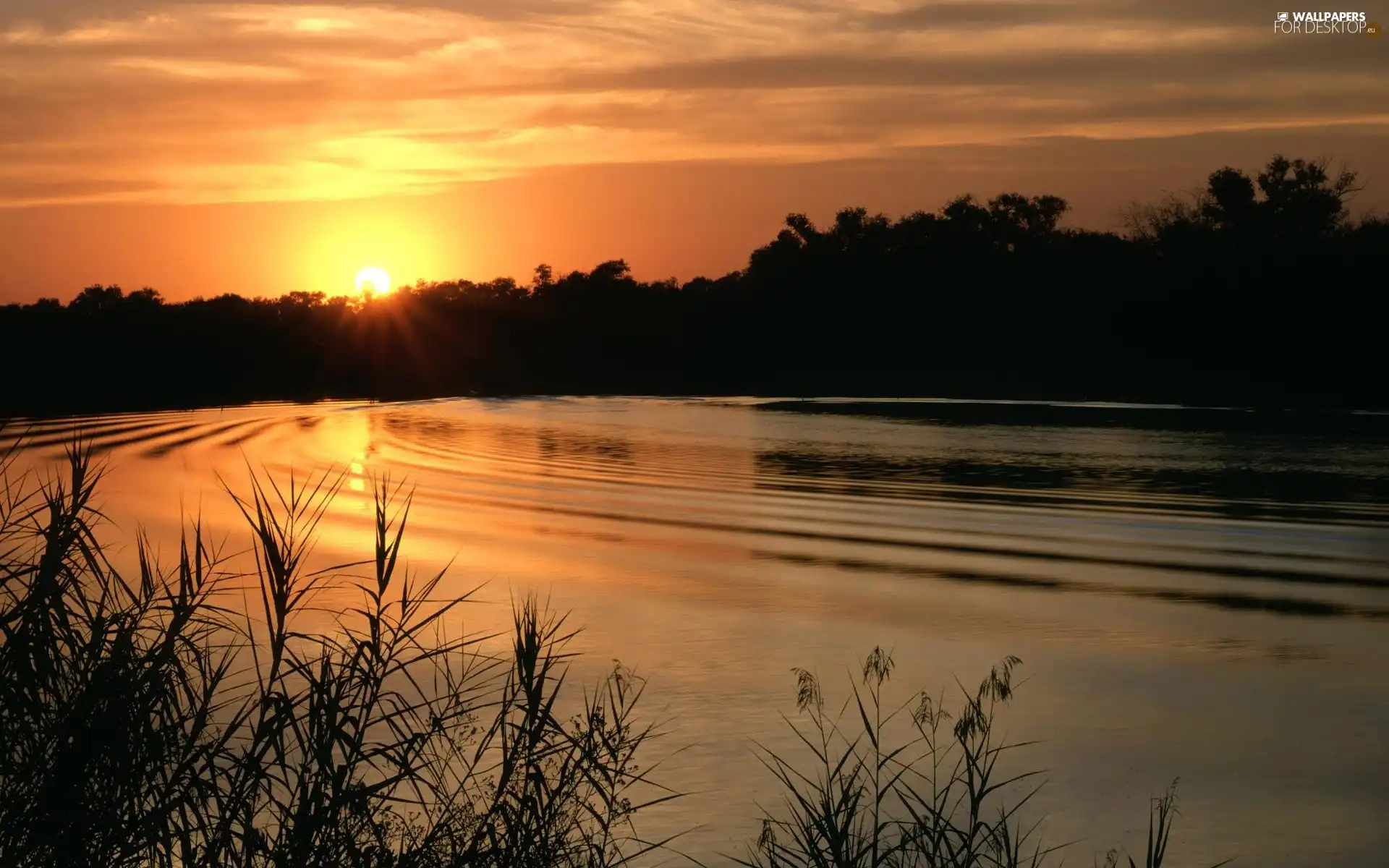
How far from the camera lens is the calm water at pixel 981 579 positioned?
6820mm

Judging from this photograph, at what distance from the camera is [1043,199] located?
78.0m

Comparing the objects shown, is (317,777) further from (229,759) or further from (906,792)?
(906,792)

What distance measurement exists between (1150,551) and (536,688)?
10.4m

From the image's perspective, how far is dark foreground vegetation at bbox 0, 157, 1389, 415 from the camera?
54.9 meters

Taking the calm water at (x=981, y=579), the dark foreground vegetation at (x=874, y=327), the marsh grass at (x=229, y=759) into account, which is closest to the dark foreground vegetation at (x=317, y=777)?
the marsh grass at (x=229, y=759)

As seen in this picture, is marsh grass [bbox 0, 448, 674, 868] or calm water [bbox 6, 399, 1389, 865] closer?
marsh grass [bbox 0, 448, 674, 868]

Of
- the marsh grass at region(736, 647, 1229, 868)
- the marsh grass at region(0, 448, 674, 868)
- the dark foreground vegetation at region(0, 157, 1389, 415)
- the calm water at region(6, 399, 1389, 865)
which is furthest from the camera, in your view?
the dark foreground vegetation at region(0, 157, 1389, 415)

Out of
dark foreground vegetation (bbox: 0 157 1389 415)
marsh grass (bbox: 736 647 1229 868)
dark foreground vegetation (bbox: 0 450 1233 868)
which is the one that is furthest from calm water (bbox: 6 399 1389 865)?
dark foreground vegetation (bbox: 0 157 1389 415)

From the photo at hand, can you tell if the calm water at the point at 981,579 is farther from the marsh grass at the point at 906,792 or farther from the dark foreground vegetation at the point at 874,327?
the dark foreground vegetation at the point at 874,327

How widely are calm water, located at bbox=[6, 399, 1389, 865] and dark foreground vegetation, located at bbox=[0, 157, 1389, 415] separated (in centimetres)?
2428

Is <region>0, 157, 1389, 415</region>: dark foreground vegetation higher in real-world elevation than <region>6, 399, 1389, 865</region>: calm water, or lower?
higher

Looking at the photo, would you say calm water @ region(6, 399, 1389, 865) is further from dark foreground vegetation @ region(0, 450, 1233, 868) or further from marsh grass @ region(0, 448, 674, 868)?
marsh grass @ region(0, 448, 674, 868)

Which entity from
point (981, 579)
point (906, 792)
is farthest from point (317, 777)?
point (981, 579)

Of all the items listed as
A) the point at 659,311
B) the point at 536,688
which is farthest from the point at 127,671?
the point at 659,311
